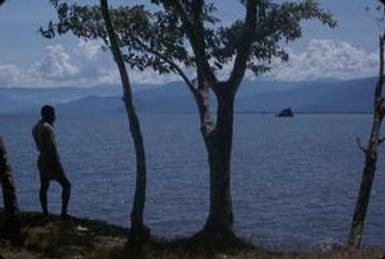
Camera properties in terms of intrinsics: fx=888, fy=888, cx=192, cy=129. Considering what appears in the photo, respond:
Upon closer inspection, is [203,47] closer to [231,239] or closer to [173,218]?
[231,239]

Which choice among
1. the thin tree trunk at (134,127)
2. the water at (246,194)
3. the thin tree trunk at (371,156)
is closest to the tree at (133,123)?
the thin tree trunk at (134,127)

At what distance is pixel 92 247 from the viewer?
1659 centimetres

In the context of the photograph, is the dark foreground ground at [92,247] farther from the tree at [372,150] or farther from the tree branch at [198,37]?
the tree branch at [198,37]

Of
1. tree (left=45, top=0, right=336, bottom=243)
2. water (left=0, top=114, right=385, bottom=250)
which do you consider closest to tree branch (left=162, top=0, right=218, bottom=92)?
tree (left=45, top=0, right=336, bottom=243)

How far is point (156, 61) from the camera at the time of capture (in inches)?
815

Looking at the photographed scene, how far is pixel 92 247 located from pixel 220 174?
327 cm

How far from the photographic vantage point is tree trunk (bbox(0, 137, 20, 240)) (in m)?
15.2

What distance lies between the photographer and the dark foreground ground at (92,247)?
15617 mm

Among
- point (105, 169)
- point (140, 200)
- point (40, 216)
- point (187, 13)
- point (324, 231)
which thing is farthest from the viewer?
point (105, 169)

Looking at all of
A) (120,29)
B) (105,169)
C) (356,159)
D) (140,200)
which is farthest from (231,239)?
(356,159)

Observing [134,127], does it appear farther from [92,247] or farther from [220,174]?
[220,174]

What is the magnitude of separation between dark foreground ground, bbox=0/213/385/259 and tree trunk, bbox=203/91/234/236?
2.30ft

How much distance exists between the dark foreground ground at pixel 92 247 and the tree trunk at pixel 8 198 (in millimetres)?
270

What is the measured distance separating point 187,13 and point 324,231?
1950cm
